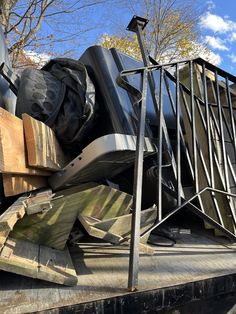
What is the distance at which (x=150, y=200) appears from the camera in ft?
7.87

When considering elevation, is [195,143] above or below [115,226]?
above

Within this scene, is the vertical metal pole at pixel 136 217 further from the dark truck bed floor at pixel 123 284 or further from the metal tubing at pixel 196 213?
the metal tubing at pixel 196 213

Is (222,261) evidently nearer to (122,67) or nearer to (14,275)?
(14,275)

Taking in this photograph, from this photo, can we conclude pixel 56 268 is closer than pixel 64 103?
Yes

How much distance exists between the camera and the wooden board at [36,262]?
1317 millimetres

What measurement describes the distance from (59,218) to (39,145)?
1.50 ft

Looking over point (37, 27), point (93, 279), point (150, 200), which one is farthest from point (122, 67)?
point (37, 27)

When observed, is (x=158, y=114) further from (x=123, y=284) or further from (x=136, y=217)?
(x=123, y=284)

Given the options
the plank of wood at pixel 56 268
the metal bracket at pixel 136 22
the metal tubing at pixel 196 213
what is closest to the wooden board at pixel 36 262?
the plank of wood at pixel 56 268

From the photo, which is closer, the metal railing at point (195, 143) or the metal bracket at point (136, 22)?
the metal railing at point (195, 143)

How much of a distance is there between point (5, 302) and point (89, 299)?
0.31m

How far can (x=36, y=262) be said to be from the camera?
1.40 metres

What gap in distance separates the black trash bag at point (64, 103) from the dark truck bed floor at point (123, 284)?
73 cm

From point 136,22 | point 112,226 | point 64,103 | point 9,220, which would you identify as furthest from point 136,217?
point 136,22
